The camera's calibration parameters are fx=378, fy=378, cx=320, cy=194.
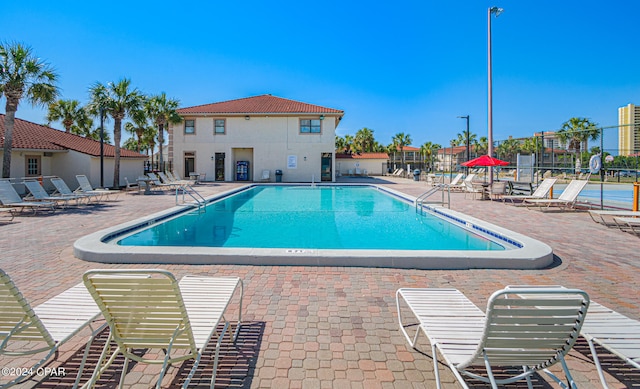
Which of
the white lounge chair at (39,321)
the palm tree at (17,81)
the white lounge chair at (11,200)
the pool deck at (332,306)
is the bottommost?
the pool deck at (332,306)

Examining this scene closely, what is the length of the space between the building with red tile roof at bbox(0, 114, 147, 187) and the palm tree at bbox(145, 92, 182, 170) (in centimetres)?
450

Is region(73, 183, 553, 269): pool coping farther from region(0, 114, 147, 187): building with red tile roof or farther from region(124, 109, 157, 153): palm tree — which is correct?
region(124, 109, 157, 153): palm tree

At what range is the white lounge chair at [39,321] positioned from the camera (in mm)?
2393

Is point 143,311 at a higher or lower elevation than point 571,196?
lower

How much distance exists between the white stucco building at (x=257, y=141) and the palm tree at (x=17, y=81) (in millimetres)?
13826

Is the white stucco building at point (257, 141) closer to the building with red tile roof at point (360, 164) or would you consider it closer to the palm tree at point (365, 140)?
the building with red tile roof at point (360, 164)

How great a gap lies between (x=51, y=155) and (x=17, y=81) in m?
7.11

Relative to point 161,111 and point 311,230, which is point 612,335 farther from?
point 161,111

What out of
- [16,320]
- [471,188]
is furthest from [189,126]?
[16,320]

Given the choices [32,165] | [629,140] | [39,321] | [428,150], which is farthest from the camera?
[428,150]

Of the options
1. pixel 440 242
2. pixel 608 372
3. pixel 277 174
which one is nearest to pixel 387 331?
pixel 608 372

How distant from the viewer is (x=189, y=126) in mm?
29641

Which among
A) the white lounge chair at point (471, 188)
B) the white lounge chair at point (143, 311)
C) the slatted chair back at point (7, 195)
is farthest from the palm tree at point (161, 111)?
the white lounge chair at point (143, 311)

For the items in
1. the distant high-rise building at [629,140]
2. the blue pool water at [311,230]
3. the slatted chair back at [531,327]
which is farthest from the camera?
the distant high-rise building at [629,140]
